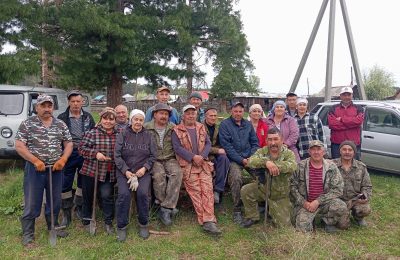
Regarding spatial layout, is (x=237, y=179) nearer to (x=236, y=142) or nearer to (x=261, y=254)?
(x=236, y=142)

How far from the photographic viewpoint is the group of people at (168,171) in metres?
4.32

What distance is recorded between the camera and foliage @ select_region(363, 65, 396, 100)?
44125 millimetres

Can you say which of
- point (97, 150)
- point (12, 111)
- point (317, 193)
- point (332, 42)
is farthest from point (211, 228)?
point (332, 42)

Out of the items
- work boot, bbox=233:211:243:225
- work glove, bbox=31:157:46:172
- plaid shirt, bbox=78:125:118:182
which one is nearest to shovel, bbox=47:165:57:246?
work glove, bbox=31:157:46:172

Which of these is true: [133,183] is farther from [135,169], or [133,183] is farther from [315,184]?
[315,184]

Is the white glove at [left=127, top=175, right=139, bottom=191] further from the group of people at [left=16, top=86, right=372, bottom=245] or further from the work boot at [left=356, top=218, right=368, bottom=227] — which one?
the work boot at [left=356, top=218, right=368, bottom=227]

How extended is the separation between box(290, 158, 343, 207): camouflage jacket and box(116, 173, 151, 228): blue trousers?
76.7 inches

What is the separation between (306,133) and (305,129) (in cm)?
7

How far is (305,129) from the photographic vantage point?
5730mm

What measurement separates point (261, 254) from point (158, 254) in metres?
1.17

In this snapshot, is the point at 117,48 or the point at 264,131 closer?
the point at 264,131

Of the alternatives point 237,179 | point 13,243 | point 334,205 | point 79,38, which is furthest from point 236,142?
point 79,38

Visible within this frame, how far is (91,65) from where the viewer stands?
33.6 feet

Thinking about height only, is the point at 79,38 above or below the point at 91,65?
above
